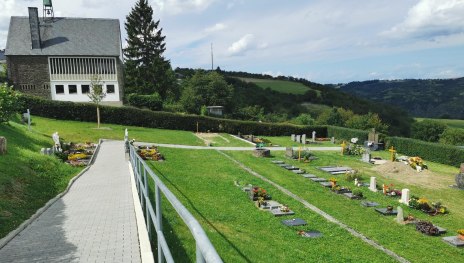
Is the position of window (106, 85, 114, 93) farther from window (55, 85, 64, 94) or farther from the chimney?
the chimney

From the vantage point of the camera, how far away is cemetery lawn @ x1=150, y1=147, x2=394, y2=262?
10.1 metres

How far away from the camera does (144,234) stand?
736cm

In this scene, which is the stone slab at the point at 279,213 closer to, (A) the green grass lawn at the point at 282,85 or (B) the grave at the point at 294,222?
(B) the grave at the point at 294,222

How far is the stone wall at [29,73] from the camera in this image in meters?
48.4

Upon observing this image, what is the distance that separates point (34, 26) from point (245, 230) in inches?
1909

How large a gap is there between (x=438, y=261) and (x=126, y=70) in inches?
2245

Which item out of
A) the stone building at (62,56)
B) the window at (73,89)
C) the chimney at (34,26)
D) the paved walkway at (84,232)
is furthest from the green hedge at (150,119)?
the paved walkway at (84,232)

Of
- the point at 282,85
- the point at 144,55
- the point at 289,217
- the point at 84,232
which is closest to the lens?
the point at 84,232

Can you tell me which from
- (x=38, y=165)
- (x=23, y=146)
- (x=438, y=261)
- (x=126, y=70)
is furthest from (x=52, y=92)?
(x=438, y=261)

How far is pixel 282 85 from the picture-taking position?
136 metres

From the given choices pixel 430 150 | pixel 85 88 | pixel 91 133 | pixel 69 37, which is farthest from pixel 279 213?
pixel 69 37

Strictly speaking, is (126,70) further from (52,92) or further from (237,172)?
(237,172)

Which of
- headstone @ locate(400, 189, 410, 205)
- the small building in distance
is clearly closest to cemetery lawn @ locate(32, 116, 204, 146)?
the small building in distance

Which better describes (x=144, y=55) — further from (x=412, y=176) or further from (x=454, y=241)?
(x=454, y=241)
